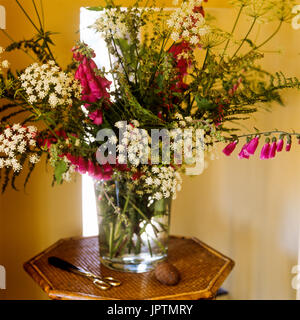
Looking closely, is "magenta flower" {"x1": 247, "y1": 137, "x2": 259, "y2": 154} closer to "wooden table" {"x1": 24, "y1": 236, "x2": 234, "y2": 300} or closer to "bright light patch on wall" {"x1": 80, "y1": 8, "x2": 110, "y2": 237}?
"wooden table" {"x1": 24, "y1": 236, "x2": 234, "y2": 300}

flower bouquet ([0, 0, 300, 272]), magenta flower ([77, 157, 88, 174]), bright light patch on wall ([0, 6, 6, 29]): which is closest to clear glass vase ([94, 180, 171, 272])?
flower bouquet ([0, 0, 300, 272])

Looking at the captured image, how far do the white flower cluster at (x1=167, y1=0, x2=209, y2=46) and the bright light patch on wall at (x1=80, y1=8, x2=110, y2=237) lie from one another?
47 centimetres

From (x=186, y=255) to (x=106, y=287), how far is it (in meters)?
0.32

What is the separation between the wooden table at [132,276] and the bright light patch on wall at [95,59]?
125 millimetres

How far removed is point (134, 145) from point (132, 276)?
44cm

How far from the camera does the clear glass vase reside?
40.7 inches

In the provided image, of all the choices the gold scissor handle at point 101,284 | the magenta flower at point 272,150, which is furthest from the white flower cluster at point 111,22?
the gold scissor handle at point 101,284

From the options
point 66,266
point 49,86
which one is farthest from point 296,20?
point 66,266

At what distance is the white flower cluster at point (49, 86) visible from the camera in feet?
2.77

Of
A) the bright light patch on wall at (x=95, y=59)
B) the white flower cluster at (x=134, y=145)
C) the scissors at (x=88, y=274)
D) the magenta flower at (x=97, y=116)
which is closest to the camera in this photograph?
the white flower cluster at (x=134, y=145)

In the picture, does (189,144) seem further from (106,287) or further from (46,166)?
(46,166)

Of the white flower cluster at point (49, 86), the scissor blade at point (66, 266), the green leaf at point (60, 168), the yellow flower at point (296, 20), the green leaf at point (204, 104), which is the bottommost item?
the scissor blade at point (66, 266)

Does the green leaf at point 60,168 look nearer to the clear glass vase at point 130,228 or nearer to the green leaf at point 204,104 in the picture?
the clear glass vase at point 130,228

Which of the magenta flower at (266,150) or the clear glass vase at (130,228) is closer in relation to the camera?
the magenta flower at (266,150)
